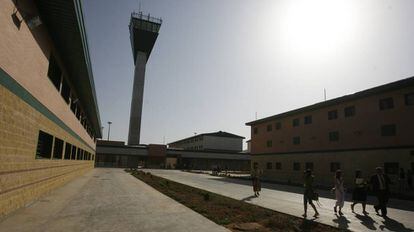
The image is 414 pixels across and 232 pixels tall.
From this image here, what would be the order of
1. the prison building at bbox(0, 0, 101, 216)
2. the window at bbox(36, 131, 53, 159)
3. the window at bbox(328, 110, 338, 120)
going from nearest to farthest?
the prison building at bbox(0, 0, 101, 216) < the window at bbox(36, 131, 53, 159) < the window at bbox(328, 110, 338, 120)

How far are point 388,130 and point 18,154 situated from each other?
25954 mm

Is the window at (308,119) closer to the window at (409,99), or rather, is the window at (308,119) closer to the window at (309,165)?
the window at (309,165)

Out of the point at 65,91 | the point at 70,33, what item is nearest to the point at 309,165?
the point at 65,91

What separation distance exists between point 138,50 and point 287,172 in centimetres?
5329

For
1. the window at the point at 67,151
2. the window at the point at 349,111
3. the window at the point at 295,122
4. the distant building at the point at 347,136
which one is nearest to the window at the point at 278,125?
the distant building at the point at 347,136

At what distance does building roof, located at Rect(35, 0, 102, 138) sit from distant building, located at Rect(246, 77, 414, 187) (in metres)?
23.1

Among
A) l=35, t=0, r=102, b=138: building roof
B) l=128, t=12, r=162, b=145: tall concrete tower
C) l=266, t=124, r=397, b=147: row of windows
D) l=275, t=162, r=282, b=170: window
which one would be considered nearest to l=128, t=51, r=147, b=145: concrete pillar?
l=128, t=12, r=162, b=145: tall concrete tower

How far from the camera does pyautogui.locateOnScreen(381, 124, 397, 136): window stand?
2383 cm

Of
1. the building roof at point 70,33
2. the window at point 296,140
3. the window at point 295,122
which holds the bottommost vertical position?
the window at point 296,140

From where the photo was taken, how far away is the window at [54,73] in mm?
13734

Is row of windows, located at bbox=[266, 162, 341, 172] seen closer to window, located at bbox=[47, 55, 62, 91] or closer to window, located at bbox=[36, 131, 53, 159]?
window, located at bbox=[36, 131, 53, 159]

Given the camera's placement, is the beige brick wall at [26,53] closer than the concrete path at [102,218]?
Yes

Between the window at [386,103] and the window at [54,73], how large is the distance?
81.6 ft

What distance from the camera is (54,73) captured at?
14.8 m
